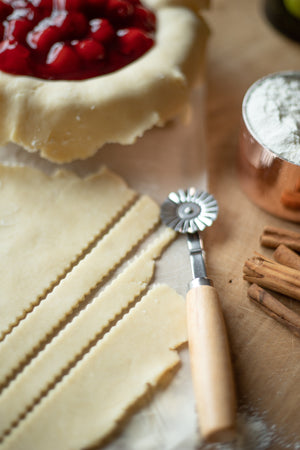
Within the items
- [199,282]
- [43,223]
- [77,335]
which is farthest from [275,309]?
[43,223]

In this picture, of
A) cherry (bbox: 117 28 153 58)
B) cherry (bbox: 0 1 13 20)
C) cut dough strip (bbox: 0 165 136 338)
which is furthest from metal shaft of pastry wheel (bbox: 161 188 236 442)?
cherry (bbox: 0 1 13 20)

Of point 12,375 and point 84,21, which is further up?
point 84,21

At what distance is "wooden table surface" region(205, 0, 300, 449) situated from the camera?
35.3 inches

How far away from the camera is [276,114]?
1.06 m

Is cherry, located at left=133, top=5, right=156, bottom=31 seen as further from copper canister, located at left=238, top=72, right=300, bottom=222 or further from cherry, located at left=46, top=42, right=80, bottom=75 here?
copper canister, located at left=238, top=72, right=300, bottom=222

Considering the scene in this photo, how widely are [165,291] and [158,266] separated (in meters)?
0.09

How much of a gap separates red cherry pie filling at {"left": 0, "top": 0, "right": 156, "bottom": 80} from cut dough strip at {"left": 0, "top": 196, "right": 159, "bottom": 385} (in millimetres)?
387

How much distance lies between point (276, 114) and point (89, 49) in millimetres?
499

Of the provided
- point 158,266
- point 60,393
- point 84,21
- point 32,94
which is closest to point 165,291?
point 158,266

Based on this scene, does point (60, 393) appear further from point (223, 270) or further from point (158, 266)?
point (223, 270)

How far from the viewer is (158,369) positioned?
0.89 metres

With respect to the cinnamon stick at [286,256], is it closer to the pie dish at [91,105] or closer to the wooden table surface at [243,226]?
the wooden table surface at [243,226]

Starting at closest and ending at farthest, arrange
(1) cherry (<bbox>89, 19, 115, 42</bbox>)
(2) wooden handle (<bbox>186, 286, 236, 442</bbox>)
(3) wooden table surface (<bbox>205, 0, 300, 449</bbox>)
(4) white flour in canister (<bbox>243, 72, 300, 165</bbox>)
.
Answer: (2) wooden handle (<bbox>186, 286, 236, 442</bbox>), (3) wooden table surface (<bbox>205, 0, 300, 449</bbox>), (4) white flour in canister (<bbox>243, 72, 300, 165</bbox>), (1) cherry (<bbox>89, 19, 115, 42</bbox>)

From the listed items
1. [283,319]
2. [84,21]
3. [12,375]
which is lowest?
[12,375]
